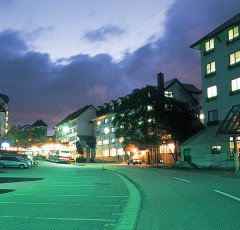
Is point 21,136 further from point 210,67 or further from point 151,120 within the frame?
point 210,67

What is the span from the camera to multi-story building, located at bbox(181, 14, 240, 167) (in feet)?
135

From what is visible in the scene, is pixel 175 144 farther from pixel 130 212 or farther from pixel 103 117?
pixel 130 212

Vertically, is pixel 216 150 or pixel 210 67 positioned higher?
pixel 210 67

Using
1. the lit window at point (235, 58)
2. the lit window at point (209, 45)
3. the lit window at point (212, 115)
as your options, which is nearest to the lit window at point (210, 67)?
the lit window at point (209, 45)

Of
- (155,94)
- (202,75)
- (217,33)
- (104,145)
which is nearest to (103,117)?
(104,145)

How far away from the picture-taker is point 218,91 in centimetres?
4419

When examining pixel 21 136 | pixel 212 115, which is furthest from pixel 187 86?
pixel 21 136

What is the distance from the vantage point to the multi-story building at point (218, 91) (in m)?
41.2

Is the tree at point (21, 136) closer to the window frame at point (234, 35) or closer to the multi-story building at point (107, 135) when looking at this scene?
the multi-story building at point (107, 135)

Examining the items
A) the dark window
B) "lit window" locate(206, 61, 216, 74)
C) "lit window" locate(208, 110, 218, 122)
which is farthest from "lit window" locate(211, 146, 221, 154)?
"lit window" locate(206, 61, 216, 74)

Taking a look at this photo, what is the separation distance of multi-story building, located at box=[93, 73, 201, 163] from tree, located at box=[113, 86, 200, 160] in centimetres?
418

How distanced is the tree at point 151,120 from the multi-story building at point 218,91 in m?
5.19

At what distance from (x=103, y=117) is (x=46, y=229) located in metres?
78.7

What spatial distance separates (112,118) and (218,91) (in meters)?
40.5
